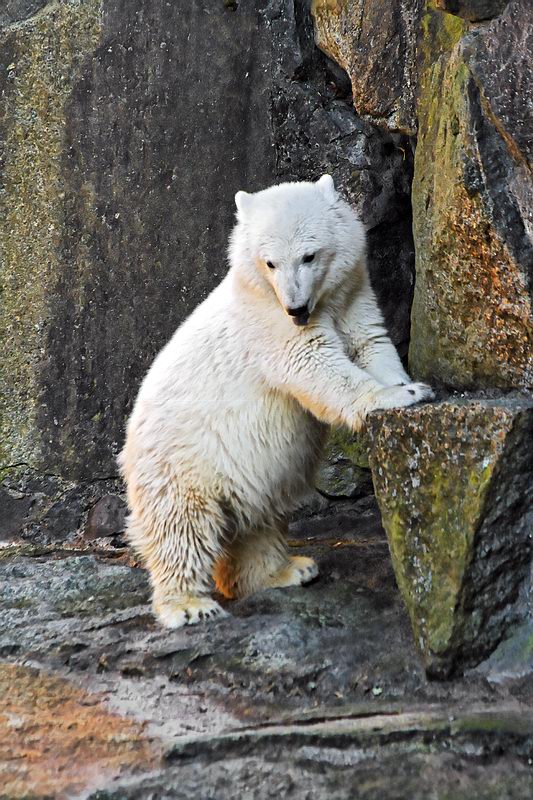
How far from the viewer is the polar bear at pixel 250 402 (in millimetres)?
4703

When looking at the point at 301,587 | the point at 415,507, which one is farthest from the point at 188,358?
the point at 415,507

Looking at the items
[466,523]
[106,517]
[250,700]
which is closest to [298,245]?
[466,523]

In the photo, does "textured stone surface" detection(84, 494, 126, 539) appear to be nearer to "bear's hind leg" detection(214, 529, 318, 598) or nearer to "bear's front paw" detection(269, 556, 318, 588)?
"bear's hind leg" detection(214, 529, 318, 598)

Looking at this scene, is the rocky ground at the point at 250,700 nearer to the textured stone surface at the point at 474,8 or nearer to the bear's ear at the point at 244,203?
the bear's ear at the point at 244,203

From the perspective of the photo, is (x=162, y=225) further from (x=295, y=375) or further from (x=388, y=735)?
(x=388, y=735)

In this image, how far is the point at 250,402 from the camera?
4.96 meters

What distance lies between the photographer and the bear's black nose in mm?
4469

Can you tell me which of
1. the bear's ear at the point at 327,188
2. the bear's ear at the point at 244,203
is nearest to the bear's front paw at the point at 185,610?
the bear's ear at the point at 244,203

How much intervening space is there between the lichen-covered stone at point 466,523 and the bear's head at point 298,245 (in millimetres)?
884

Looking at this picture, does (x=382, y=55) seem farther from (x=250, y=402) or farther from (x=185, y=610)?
(x=185, y=610)

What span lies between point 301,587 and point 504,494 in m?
1.51

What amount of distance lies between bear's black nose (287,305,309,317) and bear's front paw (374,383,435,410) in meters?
0.52

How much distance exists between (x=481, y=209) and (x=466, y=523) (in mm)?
1254

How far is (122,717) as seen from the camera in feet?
12.7
